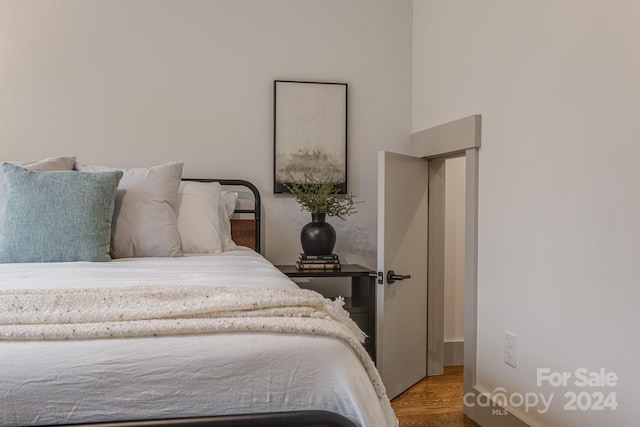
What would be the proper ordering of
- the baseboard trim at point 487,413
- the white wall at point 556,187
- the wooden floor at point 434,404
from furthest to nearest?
1. the wooden floor at point 434,404
2. the baseboard trim at point 487,413
3. the white wall at point 556,187

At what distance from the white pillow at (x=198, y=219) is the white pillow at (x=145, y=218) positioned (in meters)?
0.11

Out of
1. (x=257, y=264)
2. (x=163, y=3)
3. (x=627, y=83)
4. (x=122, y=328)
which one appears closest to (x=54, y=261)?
(x=257, y=264)

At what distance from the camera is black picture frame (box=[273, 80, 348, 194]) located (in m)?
3.48

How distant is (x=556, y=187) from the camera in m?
2.22

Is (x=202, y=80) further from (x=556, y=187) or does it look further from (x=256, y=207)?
(x=556, y=187)

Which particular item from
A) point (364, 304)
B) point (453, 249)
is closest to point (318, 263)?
point (364, 304)

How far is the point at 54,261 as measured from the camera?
2.33 m

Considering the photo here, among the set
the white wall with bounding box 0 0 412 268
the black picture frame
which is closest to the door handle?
the white wall with bounding box 0 0 412 268

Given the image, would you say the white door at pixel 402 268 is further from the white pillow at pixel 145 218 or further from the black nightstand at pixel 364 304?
the white pillow at pixel 145 218

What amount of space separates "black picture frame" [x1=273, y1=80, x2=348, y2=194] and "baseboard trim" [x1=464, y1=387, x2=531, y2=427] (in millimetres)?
1426

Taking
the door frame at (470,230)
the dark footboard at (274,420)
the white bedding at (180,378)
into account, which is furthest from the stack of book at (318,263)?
the dark footboard at (274,420)

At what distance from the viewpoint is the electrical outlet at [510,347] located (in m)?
2.50

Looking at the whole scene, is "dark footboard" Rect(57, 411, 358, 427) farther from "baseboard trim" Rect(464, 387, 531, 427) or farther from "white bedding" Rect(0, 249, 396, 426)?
"baseboard trim" Rect(464, 387, 531, 427)

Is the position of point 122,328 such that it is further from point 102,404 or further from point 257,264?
point 257,264
